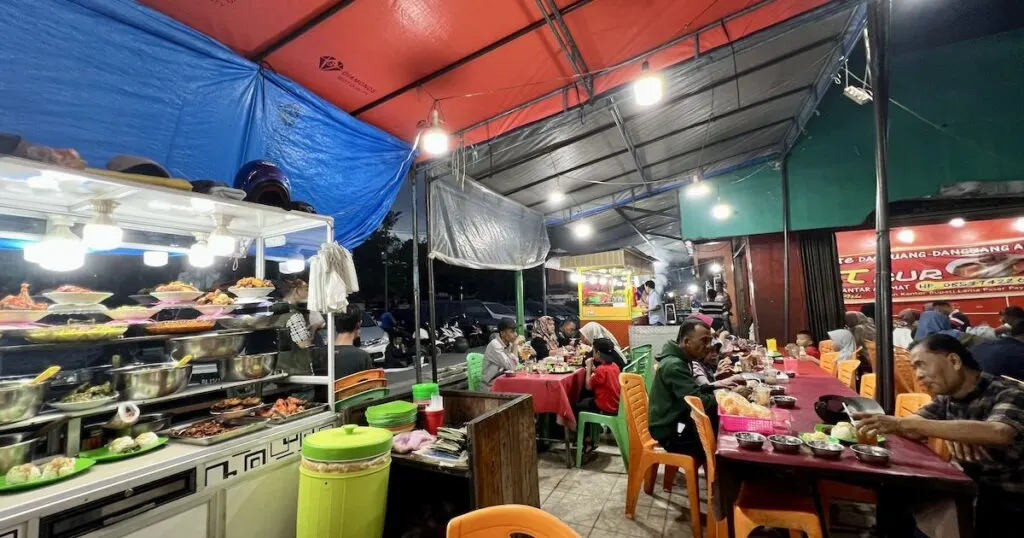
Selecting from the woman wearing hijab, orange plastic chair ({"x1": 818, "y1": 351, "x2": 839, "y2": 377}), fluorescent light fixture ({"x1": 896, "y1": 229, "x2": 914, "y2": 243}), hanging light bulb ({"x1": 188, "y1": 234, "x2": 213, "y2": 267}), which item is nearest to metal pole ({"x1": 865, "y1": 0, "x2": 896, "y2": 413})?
orange plastic chair ({"x1": 818, "y1": 351, "x2": 839, "y2": 377})

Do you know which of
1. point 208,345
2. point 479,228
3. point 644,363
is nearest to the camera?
point 208,345

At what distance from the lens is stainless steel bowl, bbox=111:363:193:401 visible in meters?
2.64

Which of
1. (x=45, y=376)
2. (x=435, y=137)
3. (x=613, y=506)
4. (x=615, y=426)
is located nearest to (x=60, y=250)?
(x=45, y=376)

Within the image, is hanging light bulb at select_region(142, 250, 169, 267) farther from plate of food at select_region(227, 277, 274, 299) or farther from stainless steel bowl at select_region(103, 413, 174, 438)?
stainless steel bowl at select_region(103, 413, 174, 438)

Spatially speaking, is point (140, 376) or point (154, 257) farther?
point (154, 257)

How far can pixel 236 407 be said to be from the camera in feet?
10.4

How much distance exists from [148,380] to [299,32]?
2776mm

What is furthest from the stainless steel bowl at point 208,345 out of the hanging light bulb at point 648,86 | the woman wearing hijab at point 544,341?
the woman wearing hijab at point 544,341

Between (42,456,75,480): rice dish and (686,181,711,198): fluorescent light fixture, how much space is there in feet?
33.0

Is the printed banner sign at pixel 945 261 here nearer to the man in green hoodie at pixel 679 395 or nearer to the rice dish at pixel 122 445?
the man in green hoodie at pixel 679 395

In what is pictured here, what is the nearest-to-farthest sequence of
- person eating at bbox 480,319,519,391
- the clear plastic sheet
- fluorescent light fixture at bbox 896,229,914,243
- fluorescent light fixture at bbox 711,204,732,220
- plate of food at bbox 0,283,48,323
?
plate of food at bbox 0,283,48,323 → person eating at bbox 480,319,519,391 → the clear plastic sheet → fluorescent light fixture at bbox 896,229,914,243 → fluorescent light fixture at bbox 711,204,732,220

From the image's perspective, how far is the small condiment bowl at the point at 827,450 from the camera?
231 cm

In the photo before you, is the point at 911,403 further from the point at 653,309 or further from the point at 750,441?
the point at 653,309

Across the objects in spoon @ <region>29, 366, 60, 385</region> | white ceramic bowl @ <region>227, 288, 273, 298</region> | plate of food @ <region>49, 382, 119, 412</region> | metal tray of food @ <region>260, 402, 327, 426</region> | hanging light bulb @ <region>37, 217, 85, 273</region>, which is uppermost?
hanging light bulb @ <region>37, 217, 85, 273</region>
